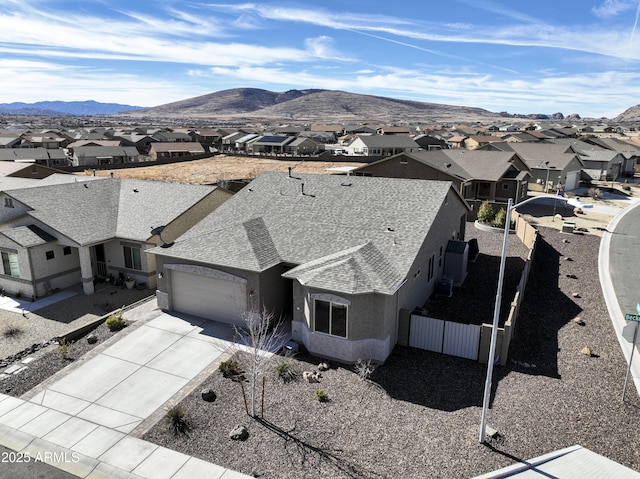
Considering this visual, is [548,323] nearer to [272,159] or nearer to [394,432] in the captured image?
[394,432]

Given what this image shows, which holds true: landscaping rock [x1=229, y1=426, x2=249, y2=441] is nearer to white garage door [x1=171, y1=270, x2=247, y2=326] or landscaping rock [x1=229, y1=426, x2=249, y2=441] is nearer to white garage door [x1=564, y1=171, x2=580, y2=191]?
white garage door [x1=171, y1=270, x2=247, y2=326]

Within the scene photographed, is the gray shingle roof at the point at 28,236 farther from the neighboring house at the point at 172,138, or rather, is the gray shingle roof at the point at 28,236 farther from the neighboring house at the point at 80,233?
the neighboring house at the point at 172,138

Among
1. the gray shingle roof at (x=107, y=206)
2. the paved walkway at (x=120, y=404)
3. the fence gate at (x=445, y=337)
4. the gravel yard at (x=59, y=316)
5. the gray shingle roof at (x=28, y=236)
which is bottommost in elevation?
the gravel yard at (x=59, y=316)

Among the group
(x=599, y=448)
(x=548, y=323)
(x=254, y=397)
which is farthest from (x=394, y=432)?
(x=548, y=323)

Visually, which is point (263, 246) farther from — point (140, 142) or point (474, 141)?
point (140, 142)

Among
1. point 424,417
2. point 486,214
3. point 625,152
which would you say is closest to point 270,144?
point 625,152

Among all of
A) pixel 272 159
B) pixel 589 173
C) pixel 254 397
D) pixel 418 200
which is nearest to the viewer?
Result: pixel 254 397

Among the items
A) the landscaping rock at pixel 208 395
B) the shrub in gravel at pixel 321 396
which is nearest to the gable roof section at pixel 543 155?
the shrub in gravel at pixel 321 396
